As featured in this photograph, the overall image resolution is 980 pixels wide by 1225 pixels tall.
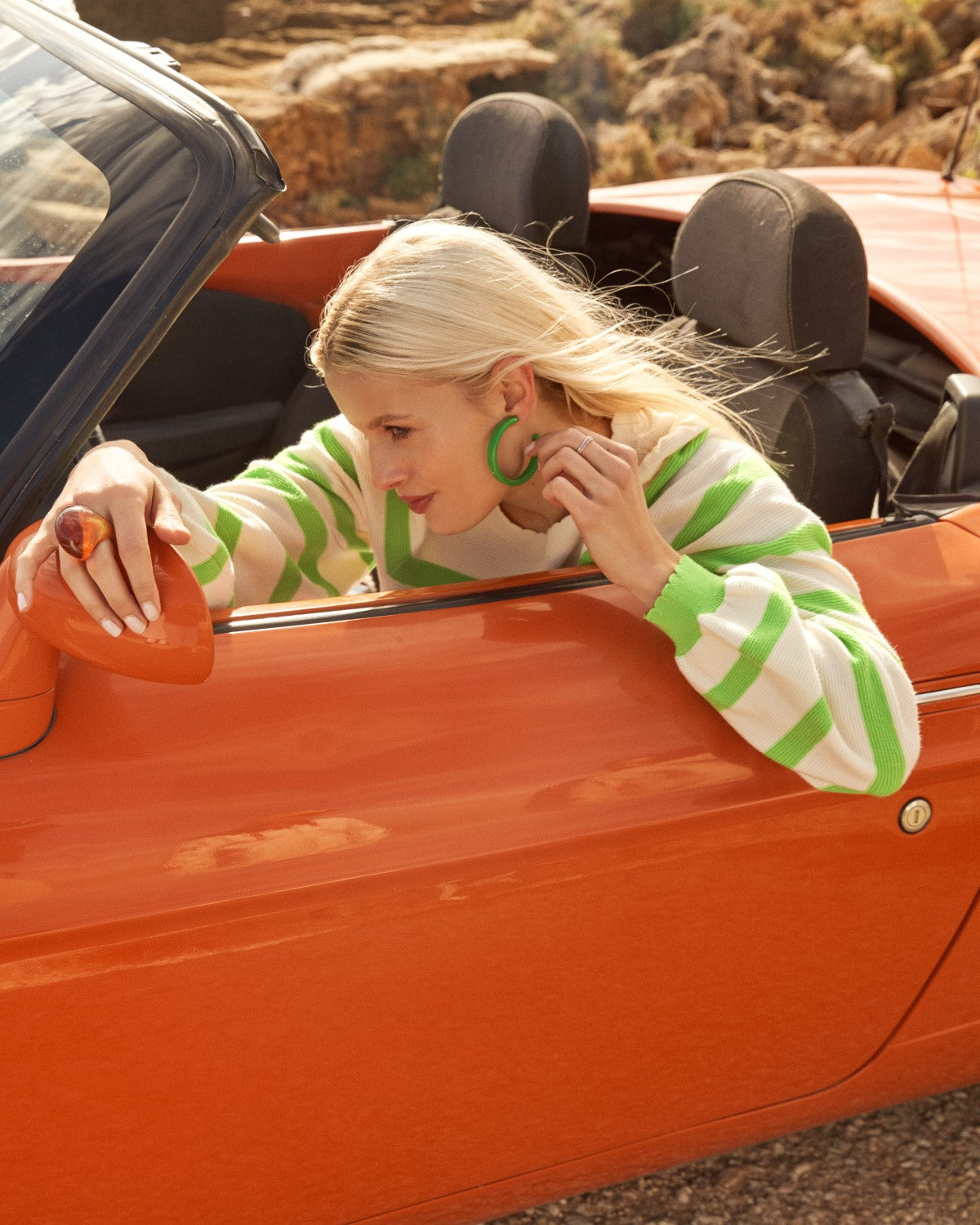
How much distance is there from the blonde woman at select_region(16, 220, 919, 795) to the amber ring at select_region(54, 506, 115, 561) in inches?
1.4

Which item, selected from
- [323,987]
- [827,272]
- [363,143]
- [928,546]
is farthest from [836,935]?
[363,143]

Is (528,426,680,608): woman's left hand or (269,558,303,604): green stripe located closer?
(528,426,680,608): woman's left hand

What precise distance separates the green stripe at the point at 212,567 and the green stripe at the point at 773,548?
1.73ft

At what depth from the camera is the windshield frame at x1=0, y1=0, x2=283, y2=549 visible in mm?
1141

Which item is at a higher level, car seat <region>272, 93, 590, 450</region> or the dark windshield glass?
the dark windshield glass

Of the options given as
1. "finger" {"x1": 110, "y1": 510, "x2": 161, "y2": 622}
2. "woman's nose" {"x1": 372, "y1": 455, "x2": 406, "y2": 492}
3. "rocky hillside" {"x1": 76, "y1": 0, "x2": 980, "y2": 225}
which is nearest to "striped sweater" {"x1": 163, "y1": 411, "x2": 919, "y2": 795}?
"woman's nose" {"x1": 372, "y1": 455, "x2": 406, "y2": 492}

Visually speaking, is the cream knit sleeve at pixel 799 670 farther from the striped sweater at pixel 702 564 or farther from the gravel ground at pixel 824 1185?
the gravel ground at pixel 824 1185

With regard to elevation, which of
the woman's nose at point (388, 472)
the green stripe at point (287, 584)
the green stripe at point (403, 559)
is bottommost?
the green stripe at point (287, 584)

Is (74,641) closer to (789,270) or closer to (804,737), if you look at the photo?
(804,737)

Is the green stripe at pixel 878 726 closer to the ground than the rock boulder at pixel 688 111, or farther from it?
farther from it

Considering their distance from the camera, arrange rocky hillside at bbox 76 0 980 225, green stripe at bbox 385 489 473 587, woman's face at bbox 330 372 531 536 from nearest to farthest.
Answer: woman's face at bbox 330 372 531 536
green stripe at bbox 385 489 473 587
rocky hillside at bbox 76 0 980 225

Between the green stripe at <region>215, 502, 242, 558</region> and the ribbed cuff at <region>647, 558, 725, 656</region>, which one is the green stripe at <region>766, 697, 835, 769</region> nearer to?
the ribbed cuff at <region>647, 558, 725, 656</region>

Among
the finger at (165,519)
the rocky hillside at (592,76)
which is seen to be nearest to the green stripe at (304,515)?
the finger at (165,519)

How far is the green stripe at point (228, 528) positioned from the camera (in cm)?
151
